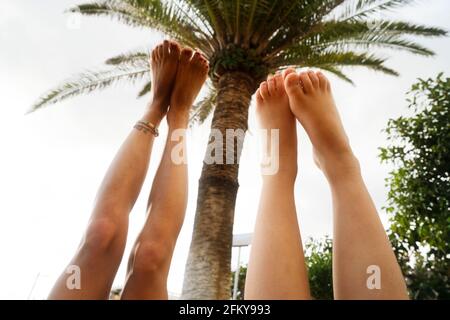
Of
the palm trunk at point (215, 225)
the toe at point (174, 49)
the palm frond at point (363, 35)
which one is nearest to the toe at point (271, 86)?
the toe at point (174, 49)

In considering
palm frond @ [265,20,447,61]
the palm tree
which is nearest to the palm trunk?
the palm tree

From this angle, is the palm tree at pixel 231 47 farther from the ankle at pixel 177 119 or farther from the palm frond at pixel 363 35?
the ankle at pixel 177 119

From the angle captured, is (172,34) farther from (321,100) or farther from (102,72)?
(321,100)

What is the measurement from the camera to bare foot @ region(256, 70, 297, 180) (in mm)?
1395

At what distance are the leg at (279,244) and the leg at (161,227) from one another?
26 cm

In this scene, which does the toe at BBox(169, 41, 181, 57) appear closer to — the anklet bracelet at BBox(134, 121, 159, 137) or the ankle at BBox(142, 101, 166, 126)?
the ankle at BBox(142, 101, 166, 126)

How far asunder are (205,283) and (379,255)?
93.3 inches

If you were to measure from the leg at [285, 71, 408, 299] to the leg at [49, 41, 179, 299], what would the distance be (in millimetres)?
638

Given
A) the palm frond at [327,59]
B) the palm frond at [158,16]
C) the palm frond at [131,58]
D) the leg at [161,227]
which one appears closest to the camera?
the leg at [161,227]

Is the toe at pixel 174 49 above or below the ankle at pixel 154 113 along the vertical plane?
above

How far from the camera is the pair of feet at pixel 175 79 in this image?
5.42 ft

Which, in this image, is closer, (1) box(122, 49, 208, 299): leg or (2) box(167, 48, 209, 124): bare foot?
(1) box(122, 49, 208, 299): leg

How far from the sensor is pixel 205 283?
3068mm
